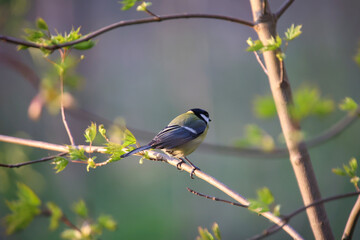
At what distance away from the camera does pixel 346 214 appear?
9.13ft

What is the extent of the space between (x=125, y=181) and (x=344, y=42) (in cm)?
274

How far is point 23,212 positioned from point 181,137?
0.96m

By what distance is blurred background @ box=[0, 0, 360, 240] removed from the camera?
337cm

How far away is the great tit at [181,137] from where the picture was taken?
138cm

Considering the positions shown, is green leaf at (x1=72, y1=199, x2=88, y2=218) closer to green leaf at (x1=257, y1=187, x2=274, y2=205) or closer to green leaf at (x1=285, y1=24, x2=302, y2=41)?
green leaf at (x1=257, y1=187, x2=274, y2=205)

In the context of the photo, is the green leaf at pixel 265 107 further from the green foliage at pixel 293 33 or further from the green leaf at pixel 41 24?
the green leaf at pixel 41 24

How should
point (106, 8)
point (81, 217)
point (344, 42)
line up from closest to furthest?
point (81, 217)
point (344, 42)
point (106, 8)

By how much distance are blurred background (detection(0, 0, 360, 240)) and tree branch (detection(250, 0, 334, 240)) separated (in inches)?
99.2

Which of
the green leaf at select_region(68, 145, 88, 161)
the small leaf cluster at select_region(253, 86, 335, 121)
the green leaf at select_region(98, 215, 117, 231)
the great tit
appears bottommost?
the green leaf at select_region(98, 215, 117, 231)

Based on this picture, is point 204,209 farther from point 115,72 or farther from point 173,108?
point 115,72

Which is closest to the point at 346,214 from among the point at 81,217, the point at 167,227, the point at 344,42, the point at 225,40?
the point at 167,227

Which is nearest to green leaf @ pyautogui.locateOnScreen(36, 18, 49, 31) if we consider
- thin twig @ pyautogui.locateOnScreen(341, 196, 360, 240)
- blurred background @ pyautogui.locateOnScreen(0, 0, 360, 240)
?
thin twig @ pyautogui.locateOnScreen(341, 196, 360, 240)

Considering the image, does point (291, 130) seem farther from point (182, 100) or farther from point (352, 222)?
point (182, 100)

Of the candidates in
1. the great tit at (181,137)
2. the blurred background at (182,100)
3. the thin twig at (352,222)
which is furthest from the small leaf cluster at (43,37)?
the blurred background at (182,100)
